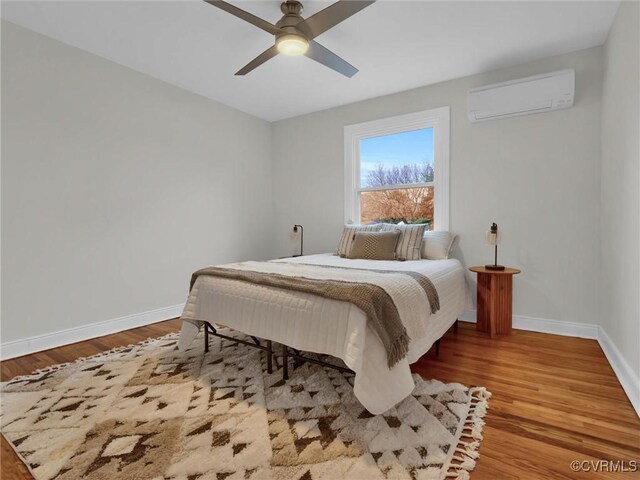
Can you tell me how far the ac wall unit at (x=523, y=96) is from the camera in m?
2.85

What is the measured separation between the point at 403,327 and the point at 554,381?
122cm

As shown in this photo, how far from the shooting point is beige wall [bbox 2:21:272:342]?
2.60 m

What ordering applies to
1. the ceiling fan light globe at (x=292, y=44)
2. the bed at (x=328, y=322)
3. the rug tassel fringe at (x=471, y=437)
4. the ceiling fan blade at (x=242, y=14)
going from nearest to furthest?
the rug tassel fringe at (x=471, y=437) < the bed at (x=328, y=322) < the ceiling fan blade at (x=242, y=14) < the ceiling fan light globe at (x=292, y=44)

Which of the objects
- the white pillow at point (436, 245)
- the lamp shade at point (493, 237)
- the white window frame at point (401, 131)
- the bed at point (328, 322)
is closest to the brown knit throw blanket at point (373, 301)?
the bed at point (328, 322)

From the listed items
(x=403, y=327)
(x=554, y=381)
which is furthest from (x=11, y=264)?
(x=554, y=381)

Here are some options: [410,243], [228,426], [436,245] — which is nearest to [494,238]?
[436,245]

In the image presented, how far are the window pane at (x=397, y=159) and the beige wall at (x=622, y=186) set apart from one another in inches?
61.4

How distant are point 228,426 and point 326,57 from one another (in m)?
2.55

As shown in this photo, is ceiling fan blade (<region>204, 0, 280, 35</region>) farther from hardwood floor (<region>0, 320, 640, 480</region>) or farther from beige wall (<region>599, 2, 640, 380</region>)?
hardwood floor (<region>0, 320, 640, 480</region>)

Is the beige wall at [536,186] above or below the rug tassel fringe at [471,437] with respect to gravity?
above

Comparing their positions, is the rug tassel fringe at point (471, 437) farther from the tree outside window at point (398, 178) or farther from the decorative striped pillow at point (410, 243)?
the tree outside window at point (398, 178)

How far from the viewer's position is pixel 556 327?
10.0 feet

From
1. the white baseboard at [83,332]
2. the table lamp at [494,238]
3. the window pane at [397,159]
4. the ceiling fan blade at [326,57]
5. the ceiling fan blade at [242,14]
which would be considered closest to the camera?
the ceiling fan blade at [242,14]

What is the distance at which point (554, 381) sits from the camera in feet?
6.88
